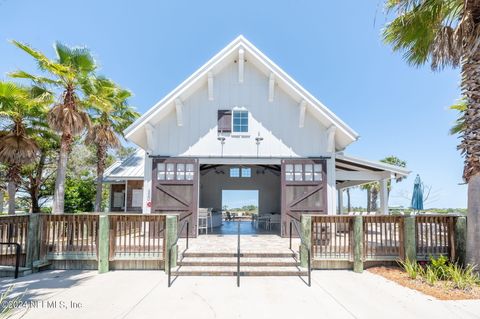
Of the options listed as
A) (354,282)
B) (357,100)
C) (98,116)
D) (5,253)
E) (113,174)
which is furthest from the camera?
(357,100)

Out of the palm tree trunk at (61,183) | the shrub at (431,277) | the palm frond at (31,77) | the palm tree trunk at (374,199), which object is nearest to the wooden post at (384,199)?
the shrub at (431,277)

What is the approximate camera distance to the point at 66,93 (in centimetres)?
1005

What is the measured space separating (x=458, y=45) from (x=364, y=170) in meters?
6.70

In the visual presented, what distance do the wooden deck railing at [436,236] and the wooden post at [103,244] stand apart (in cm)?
791

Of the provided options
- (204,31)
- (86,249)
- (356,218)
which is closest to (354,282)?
(356,218)

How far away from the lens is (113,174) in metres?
16.0

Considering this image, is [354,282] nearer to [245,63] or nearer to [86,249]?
[86,249]

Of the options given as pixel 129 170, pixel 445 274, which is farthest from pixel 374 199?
pixel 445 274

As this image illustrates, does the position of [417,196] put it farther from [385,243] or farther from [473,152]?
[473,152]

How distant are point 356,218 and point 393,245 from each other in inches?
50.4

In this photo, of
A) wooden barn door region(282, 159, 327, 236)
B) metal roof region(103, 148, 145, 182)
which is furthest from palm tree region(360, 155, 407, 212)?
metal roof region(103, 148, 145, 182)

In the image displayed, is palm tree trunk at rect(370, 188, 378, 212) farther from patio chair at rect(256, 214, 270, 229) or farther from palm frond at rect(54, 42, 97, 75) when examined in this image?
palm frond at rect(54, 42, 97, 75)

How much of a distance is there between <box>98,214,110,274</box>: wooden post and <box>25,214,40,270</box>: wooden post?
1.62 m

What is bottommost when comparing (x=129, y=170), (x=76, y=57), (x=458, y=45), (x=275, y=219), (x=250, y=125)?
(x=275, y=219)
